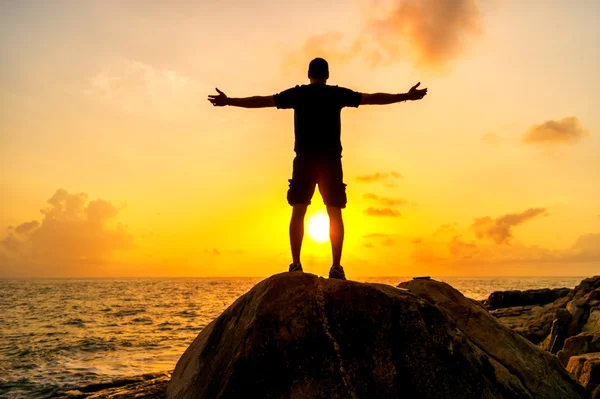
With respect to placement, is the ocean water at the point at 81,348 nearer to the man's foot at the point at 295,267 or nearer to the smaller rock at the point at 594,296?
the man's foot at the point at 295,267

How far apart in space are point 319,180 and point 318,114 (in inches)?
35.5

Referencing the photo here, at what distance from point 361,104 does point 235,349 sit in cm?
372

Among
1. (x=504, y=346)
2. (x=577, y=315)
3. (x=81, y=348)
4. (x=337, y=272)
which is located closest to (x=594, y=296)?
(x=577, y=315)

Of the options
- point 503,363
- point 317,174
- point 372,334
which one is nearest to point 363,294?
point 372,334

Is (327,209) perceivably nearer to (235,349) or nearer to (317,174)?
(317,174)

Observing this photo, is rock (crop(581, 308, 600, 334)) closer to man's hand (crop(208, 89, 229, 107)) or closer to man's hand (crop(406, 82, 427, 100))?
man's hand (crop(406, 82, 427, 100))

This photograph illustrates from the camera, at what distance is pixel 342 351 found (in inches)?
177

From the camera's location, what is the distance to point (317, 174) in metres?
6.20

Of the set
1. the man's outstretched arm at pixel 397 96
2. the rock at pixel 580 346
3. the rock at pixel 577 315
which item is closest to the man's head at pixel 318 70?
the man's outstretched arm at pixel 397 96

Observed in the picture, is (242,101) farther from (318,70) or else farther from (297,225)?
(297,225)

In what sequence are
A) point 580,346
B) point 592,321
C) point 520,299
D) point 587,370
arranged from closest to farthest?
point 587,370
point 580,346
point 592,321
point 520,299

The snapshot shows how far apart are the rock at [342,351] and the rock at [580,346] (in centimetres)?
676

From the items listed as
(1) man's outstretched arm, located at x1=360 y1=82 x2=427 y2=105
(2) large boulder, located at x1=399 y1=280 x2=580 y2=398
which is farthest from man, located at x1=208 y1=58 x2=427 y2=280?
(2) large boulder, located at x1=399 y1=280 x2=580 y2=398

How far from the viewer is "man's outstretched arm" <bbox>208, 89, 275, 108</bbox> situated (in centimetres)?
641
